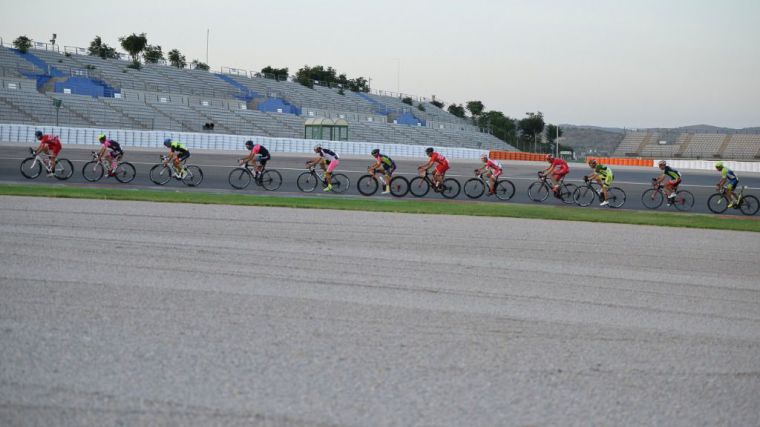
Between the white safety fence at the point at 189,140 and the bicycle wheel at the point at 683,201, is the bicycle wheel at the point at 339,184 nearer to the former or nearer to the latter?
the bicycle wheel at the point at 683,201

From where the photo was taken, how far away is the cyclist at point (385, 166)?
24.2 meters

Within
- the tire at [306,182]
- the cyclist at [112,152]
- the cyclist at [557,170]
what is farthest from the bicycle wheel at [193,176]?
the cyclist at [557,170]

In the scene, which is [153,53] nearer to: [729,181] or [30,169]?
[30,169]

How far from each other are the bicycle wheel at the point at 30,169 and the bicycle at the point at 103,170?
1514mm

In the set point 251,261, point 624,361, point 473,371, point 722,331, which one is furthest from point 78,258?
point 722,331

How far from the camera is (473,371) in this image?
5.92 metres

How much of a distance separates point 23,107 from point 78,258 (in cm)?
4061

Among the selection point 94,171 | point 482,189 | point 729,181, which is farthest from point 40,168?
point 729,181

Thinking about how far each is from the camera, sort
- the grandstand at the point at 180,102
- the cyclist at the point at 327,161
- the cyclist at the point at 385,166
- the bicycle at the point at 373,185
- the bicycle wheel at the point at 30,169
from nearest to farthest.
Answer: the cyclist at the point at 385,166 → the cyclist at the point at 327,161 → the bicycle at the point at 373,185 → the bicycle wheel at the point at 30,169 → the grandstand at the point at 180,102

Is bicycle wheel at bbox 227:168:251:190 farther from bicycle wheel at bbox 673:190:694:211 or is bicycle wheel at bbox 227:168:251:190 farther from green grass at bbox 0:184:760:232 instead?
bicycle wheel at bbox 673:190:694:211

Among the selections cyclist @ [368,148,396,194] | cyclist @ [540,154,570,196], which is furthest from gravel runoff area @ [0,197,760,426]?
cyclist @ [540,154,570,196]

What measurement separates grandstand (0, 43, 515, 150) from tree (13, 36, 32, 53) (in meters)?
0.65

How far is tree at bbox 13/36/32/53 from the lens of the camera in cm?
6059

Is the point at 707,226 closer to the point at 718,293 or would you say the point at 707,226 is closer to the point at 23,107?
the point at 718,293
